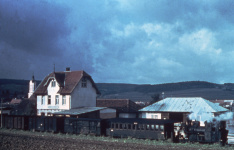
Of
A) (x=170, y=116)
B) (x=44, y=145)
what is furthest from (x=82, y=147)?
(x=170, y=116)

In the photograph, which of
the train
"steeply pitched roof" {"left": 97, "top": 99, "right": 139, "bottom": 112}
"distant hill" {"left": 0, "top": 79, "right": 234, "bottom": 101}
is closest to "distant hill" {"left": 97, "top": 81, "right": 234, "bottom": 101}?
"distant hill" {"left": 0, "top": 79, "right": 234, "bottom": 101}

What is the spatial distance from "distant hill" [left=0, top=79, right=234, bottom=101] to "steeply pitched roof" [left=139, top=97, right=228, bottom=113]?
8120 cm

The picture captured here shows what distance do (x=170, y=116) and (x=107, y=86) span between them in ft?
431

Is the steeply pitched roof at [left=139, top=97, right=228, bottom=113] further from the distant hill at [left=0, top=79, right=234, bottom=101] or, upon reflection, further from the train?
the distant hill at [left=0, top=79, right=234, bottom=101]

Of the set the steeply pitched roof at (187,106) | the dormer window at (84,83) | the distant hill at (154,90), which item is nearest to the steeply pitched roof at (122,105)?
the dormer window at (84,83)

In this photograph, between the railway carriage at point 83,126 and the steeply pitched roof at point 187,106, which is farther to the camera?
the steeply pitched roof at point 187,106

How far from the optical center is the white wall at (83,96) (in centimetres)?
5100

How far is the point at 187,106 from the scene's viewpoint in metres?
45.0

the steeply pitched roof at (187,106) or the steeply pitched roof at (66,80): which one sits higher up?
the steeply pitched roof at (66,80)

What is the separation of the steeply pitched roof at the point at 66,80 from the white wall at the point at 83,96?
2.72ft

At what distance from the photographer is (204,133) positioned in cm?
2806

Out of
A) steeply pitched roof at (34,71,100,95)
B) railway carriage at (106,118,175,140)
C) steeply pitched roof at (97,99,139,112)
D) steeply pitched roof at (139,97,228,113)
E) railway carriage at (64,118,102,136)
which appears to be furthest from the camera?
steeply pitched roof at (97,99,139,112)

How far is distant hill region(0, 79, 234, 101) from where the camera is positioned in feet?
438

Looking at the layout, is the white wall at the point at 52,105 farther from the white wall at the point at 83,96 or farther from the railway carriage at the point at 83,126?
the railway carriage at the point at 83,126
